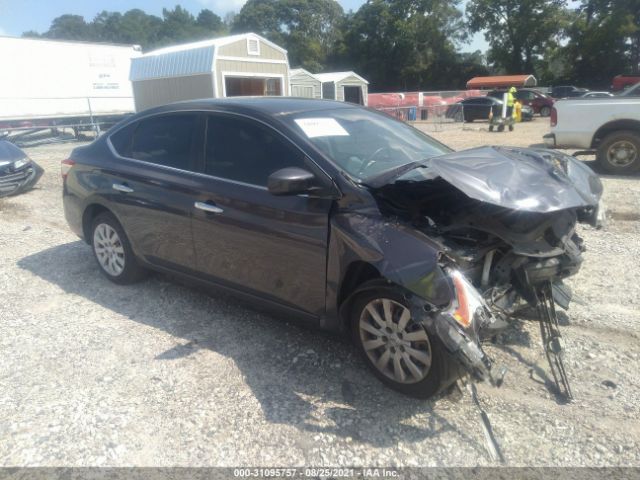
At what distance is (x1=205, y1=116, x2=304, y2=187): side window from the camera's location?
341cm

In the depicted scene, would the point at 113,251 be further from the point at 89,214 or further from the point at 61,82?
the point at 61,82

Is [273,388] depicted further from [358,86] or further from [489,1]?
[489,1]

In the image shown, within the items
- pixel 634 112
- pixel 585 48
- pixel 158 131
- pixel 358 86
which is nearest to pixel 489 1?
pixel 585 48

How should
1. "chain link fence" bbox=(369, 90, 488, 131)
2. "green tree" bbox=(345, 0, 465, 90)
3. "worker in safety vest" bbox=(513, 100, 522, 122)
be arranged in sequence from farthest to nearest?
"green tree" bbox=(345, 0, 465, 90), "chain link fence" bbox=(369, 90, 488, 131), "worker in safety vest" bbox=(513, 100, 522, 122)

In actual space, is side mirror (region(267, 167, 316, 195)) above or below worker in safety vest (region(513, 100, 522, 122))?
above

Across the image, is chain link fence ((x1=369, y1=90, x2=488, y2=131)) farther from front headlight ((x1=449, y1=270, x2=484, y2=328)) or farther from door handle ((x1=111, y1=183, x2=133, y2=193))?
front headlight ((x1=449, y1=270, x2=484, y2=328))

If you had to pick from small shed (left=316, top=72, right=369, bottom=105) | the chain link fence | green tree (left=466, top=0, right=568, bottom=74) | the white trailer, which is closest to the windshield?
the chain link fence

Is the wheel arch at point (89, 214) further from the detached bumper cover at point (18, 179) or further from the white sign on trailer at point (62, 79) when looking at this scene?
the white sign on trailer at point (62, 79)

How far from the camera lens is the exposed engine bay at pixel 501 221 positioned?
283cm

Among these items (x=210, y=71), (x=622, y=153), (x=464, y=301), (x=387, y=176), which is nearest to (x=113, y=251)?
(x=387, y=176)

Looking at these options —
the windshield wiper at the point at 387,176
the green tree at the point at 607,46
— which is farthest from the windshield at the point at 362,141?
the green tree at the point at 607,46

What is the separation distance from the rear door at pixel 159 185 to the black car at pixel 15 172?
6066mm

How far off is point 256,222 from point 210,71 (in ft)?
62.2

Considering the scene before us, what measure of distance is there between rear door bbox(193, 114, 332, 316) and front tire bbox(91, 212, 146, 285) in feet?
3.40
